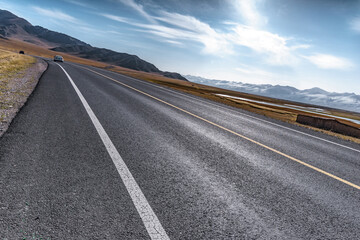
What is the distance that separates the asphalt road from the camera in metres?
2.18

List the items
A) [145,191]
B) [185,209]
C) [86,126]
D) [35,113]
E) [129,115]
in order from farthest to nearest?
[129,115]
[35,113]
[86,126]
[145,191]
[185,209]

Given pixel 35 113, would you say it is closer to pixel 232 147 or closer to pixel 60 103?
pixel 60 103

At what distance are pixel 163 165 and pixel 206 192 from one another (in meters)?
1.00

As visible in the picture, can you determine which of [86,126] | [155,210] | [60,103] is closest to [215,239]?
[155,210]

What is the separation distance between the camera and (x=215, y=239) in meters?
2.14

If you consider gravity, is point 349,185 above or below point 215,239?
above

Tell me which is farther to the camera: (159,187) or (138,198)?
(159,187)

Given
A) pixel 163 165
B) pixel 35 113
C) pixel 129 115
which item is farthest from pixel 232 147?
pixel 35 113

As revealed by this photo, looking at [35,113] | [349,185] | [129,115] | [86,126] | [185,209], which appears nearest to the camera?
[185,209]

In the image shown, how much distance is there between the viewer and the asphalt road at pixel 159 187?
7.16 ft

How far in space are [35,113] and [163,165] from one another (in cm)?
454

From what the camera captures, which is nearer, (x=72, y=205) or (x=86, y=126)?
(x=72, y=205)

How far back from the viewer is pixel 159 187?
9.77 feet

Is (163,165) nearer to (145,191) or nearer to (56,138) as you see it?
(145,191)
